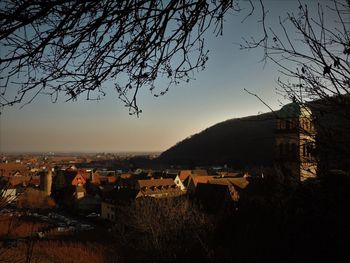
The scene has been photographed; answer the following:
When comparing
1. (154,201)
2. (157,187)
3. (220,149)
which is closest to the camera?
(154,201)

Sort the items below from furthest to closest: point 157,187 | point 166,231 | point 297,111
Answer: point 157,187
point 166,231
point 297,111

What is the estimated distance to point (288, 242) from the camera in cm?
808

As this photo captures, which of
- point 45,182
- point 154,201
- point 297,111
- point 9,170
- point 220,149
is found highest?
point 220,149

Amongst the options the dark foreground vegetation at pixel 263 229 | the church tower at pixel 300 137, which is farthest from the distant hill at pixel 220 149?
the church tower at pixel 300 137

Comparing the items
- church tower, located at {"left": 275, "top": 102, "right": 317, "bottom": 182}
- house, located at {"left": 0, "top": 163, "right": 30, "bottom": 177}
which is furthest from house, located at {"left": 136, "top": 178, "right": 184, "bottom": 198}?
church tower, located at {"left": 275, "top": 102, "right": 317, "bottom": 182}

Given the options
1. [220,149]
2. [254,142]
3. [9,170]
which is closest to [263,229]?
[254,142]

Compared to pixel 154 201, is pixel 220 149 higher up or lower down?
higher up

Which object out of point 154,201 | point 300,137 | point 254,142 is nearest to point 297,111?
point 300,137

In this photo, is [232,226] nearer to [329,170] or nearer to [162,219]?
[162,219]

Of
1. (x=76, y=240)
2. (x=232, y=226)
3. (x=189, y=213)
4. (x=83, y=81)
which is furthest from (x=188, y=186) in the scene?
(x=83, y=81)

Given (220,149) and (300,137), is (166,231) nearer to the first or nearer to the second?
(300,137)

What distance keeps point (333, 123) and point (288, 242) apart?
12.9 feet

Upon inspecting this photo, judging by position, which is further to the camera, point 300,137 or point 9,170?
point 9,170

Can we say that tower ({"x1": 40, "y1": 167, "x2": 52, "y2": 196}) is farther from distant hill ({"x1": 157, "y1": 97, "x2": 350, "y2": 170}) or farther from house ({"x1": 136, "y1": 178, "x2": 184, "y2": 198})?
distant hill ({"x1": 157, "y1": 97, "x2": 350, "y2": 170})
